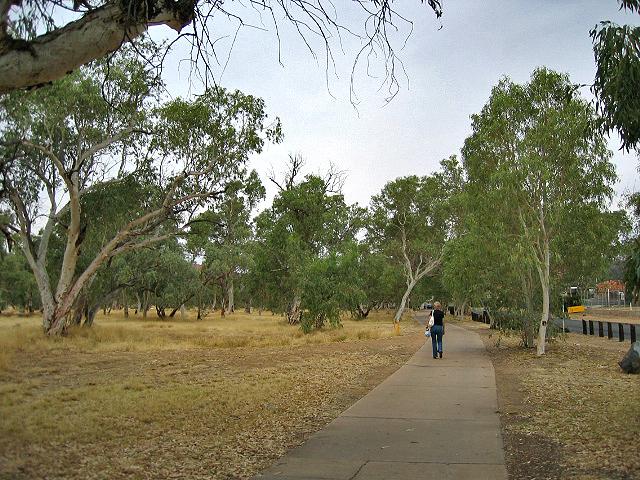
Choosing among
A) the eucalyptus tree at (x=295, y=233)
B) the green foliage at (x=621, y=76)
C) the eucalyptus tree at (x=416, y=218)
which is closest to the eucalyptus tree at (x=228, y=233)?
the eucalyptus tree at (x=295, y=233)

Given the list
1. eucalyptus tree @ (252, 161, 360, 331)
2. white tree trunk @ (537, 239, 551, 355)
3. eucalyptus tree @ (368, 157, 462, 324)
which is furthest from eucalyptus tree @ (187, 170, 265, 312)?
white tree trunk @ (537, 239, 551, 355)

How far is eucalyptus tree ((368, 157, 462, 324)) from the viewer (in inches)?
1834

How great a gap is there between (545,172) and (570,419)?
32.2ft

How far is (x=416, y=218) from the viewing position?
48.9 m

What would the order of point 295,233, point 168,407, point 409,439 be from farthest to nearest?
point 295,233, point 168,407, point 409,439

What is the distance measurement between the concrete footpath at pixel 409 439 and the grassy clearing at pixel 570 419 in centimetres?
29

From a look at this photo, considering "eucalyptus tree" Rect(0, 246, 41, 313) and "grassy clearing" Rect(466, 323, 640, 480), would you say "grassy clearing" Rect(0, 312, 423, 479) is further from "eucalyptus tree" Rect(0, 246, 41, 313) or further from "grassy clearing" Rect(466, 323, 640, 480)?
"eucalyptus tree" Rect(0, 246, 41, 313)

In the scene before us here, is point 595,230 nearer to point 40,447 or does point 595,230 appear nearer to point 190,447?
point 190,447

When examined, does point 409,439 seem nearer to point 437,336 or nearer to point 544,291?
point 437,336

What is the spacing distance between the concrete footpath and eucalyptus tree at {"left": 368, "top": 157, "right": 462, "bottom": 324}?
35.9 m

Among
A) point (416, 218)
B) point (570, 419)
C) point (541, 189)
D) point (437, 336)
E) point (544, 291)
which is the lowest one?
point (570, 419)

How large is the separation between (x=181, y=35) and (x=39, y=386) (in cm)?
960

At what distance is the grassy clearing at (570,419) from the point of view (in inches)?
223

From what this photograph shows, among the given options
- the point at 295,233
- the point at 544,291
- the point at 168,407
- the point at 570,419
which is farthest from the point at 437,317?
the point at 295,233
